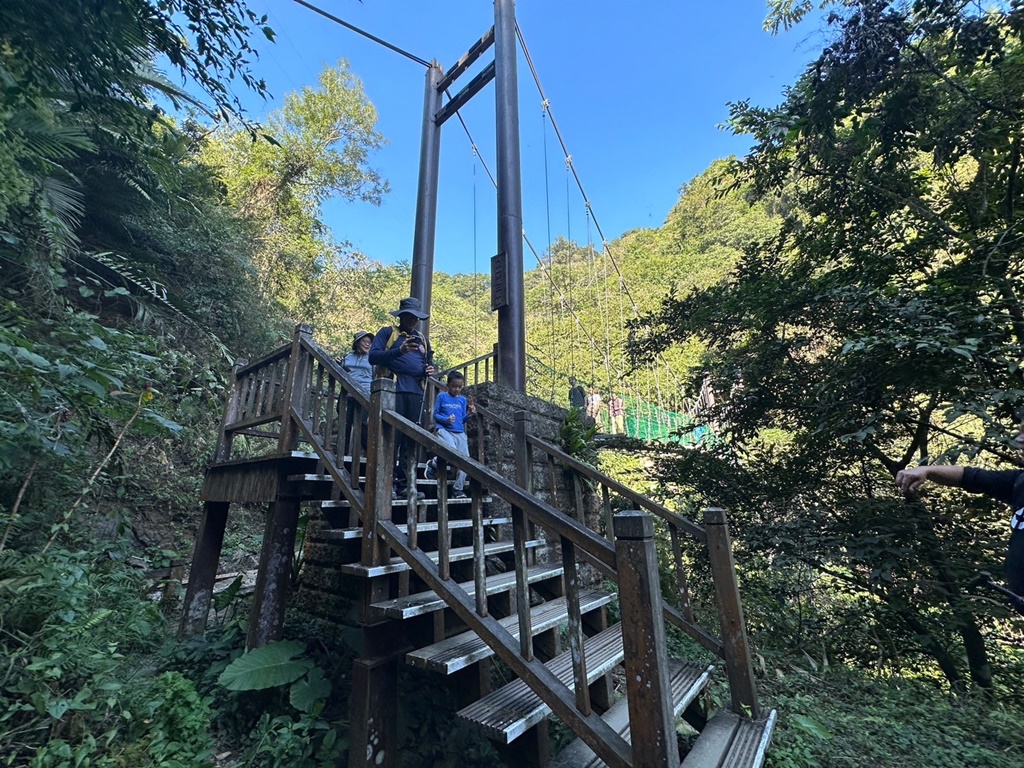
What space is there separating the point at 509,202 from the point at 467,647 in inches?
184

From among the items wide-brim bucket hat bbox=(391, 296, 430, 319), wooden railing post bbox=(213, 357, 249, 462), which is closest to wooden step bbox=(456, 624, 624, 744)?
wide-brim bucket hat bbox=(391, 296, 430, 319)

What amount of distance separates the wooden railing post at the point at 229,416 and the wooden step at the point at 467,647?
9.53 feet

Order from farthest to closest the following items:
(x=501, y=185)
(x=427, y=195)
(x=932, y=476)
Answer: (x=427, y=195) → (x=501, y=185) → (x=932, y=476)

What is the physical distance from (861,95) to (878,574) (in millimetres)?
3844

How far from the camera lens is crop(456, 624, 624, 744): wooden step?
1.66 m

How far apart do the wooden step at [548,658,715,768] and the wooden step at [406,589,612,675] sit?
453mm

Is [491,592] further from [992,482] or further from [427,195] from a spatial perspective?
[427,195]

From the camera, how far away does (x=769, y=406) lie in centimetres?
464

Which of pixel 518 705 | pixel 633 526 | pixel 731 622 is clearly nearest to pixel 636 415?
pixel 731 622

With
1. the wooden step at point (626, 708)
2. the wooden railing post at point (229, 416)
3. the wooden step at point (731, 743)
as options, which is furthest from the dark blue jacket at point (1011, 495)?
the wooden railing post at point (229, 416)

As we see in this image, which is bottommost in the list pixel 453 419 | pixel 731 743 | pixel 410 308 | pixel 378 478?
pixel 731 743

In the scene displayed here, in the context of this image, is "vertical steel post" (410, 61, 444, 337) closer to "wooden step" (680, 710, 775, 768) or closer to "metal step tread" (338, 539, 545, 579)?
"metal step tread" (338, 539, 545, 579)

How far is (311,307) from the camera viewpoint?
11430 mm

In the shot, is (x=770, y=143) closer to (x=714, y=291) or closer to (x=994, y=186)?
(x=714, y=291)
